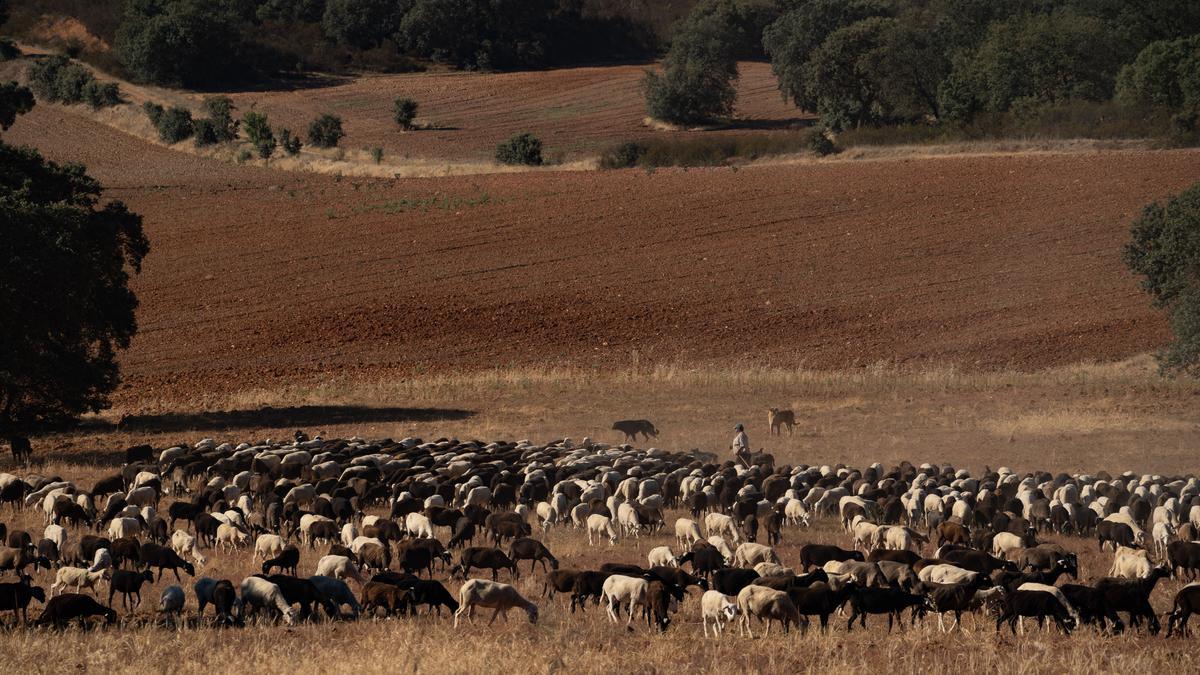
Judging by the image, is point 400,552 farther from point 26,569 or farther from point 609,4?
point 609,4

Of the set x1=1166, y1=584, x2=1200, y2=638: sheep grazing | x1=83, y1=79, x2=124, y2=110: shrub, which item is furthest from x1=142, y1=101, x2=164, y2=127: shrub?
x1=1166, y1=584, x2=1200, y2=638: sheep grazing

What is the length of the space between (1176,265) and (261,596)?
32030 mm

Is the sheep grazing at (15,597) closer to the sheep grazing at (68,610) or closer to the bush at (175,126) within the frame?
the sheep grazing at (68,610)

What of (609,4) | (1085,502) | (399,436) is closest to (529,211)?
(399,436)

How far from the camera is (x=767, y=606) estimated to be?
14.8 m

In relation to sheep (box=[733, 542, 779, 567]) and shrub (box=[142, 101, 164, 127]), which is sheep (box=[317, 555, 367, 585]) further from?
shrub (box=[142, 101, 164, 127])

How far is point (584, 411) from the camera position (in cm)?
3538

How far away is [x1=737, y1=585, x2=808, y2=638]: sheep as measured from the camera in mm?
14711

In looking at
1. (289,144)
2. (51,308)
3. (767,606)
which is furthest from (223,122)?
(767,606)

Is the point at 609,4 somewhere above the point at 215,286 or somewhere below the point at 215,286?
above

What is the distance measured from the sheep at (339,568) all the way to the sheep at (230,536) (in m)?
3.59

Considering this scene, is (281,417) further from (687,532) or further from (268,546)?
(687,532)

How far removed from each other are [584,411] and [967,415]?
985 cm

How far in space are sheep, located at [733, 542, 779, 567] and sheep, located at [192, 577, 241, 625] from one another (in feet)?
22.3
